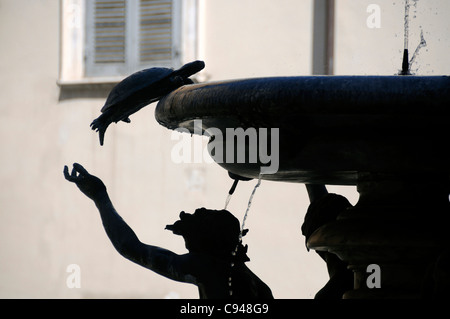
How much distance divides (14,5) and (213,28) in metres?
2.25

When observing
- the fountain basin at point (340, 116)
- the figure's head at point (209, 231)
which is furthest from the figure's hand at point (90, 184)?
the fountain basin at point (340, 116)

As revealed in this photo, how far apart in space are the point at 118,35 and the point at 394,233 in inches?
371

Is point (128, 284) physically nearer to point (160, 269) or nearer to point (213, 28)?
point (213, 28)

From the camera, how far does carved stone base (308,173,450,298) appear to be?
338 centimetres

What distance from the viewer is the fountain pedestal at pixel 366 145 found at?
3.10 metres

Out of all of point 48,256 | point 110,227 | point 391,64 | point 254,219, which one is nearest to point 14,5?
point 48,256

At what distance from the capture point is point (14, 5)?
41.4 feet

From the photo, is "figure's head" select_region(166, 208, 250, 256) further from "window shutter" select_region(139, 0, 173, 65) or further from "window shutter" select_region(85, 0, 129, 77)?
"window shutter" select_region(85, 0, 129, 77)

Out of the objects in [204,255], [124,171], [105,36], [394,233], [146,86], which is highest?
[105,36]

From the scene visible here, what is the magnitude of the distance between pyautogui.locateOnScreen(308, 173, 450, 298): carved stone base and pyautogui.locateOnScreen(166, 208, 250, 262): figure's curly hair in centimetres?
27

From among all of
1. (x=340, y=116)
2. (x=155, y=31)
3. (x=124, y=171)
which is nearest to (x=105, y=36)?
(x=155, y=31)

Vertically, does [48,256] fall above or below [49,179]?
below

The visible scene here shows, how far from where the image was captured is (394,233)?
3.39 meters

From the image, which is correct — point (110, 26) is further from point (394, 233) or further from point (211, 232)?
point (394, 233)
